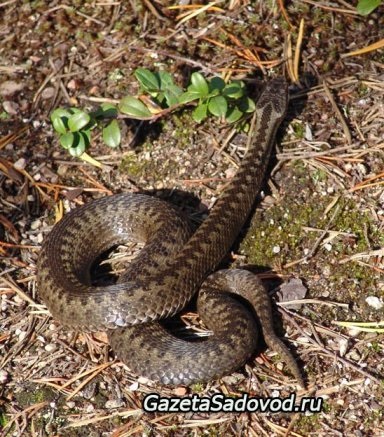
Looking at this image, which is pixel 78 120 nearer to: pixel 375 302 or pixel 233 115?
pixel 233 115

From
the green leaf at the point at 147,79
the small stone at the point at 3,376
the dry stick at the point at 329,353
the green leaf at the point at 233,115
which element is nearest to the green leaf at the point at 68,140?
the green leaf at the point at 147,79

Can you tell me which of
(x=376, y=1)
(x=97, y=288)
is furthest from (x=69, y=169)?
(x=376, y=1)

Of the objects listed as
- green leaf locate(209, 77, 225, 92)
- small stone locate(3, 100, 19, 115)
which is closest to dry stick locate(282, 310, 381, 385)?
green leaf locate(209, 77, 225, 92)

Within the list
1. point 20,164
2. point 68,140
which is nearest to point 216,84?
point 68,140

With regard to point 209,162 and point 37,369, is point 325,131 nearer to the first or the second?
point 209,162

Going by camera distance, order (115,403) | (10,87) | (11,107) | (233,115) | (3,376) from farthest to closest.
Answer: (10,87) → (11,107) → (233,115) → (3,376) → (115,403)

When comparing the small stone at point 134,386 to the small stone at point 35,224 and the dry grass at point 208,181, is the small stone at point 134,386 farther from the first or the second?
the small stone at point 35,224
